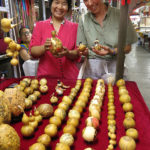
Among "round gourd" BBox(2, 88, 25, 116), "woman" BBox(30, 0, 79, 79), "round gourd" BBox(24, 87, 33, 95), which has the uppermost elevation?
"woman" BBox(30, 0, 79, 79)

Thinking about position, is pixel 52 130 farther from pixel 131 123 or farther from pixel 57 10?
pixel 57 10

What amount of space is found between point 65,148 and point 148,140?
46 centimetres

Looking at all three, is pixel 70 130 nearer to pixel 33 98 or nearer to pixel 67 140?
pixel 67 140

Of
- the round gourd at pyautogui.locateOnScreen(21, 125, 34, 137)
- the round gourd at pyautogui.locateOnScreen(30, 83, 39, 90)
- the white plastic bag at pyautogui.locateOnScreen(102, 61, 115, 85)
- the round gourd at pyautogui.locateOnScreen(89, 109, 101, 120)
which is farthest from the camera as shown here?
the white plastic bag at pyautogui.locateOnScreen(102, 61, 115, 85)

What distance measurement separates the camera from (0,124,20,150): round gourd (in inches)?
25.8

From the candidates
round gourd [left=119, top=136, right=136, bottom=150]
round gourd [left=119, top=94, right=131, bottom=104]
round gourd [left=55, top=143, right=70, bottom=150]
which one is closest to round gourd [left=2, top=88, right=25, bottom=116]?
round gourd [left=55, top=143, right=70, bottom=150]

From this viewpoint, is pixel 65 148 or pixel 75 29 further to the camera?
pixel 75 29

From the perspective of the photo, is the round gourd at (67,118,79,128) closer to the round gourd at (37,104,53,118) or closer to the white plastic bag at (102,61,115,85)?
the round gourd at (37,104,53,118)

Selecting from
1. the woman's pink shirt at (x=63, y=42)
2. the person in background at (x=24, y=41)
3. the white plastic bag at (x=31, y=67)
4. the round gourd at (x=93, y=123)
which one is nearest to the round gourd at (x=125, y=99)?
the round gourd at (x=93, y=123)

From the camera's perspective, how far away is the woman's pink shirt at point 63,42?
1846 millimetres

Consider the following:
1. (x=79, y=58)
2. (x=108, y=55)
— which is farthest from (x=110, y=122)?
(x=79, y=58)

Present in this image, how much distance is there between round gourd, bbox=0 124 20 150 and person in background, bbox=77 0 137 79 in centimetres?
118

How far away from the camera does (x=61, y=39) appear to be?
6.10 ft

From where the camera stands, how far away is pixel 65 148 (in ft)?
2.50
